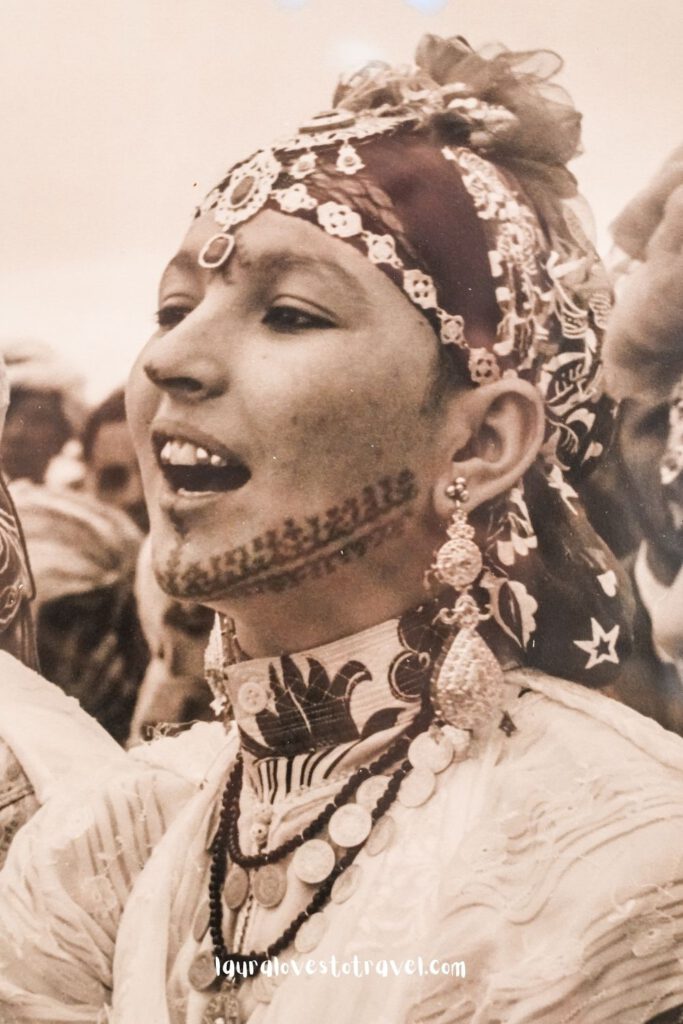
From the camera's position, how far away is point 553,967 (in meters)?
1.34

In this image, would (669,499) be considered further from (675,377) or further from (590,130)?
(590,130)

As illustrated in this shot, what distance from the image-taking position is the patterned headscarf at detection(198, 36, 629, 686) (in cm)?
152

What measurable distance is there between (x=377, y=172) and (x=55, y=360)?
1.85 feet

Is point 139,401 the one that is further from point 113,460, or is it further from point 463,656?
point 463,656

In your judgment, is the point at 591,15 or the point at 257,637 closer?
the point at 257,637

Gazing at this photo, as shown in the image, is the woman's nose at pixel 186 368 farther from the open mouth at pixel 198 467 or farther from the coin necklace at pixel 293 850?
the coin necklace at pixel 293 850

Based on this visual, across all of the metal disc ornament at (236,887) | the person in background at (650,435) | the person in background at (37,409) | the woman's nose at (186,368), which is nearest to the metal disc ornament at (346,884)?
the metal disc ornament at (236,887)

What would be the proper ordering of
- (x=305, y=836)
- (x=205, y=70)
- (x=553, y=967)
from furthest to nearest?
1. (x=205, y=70)
2. (x=305, y=836)
3. (x=553, y=967)

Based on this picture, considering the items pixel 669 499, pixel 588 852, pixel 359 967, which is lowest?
pixel 359 967

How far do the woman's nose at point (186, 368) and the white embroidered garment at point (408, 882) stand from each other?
0.37 meters

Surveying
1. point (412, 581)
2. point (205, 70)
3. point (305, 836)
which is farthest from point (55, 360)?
point (305, 836)

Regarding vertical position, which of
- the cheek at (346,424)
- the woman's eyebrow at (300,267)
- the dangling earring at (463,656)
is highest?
the woman's eyebrow at (300,267)

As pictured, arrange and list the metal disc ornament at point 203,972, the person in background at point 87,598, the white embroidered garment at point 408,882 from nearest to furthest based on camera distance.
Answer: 1. the white embroidered garment at point 408,882
2. the metal disc ornament at point 203,972
3. the person in background at point 87,598

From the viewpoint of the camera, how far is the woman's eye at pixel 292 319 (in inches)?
61.6
